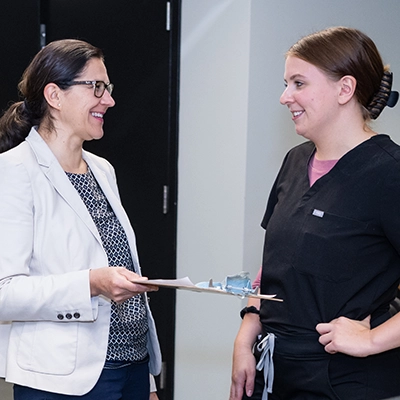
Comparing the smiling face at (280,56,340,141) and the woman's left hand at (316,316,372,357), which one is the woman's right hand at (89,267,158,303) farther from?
the smiling face at (280,56,340,141)

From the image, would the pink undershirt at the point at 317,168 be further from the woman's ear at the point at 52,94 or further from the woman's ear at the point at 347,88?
the woman's ear at the point at 52,94

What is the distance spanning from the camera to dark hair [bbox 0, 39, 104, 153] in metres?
1.92

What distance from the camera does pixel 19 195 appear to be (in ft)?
5.67

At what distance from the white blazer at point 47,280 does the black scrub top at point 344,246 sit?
489mm

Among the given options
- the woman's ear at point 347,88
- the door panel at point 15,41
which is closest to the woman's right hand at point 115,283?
the woman's ear at point 347,88

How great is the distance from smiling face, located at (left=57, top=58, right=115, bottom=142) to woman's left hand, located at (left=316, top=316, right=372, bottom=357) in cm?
→ 86

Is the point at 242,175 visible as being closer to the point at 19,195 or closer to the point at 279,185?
the point at 279,185

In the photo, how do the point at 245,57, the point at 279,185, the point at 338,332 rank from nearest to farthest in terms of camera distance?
the point at 338,332
the point at 279,185
the point at 245,57

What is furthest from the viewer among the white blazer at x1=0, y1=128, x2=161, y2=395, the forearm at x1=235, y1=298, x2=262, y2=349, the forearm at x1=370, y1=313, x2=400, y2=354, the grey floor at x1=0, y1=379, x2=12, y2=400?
the grey floor at x1=0, y1=379, x2=12, y2=400

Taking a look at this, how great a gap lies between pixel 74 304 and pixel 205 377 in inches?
67.6

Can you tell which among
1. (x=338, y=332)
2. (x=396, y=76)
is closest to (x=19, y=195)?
(x=338, y=332)

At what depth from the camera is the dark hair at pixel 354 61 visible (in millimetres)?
1727

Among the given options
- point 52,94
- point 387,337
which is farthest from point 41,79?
point 387,337

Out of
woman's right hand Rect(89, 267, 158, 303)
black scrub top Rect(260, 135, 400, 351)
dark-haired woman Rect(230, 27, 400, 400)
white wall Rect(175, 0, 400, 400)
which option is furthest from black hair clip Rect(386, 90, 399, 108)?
white wall Rect(175, 0, 400, 400)
